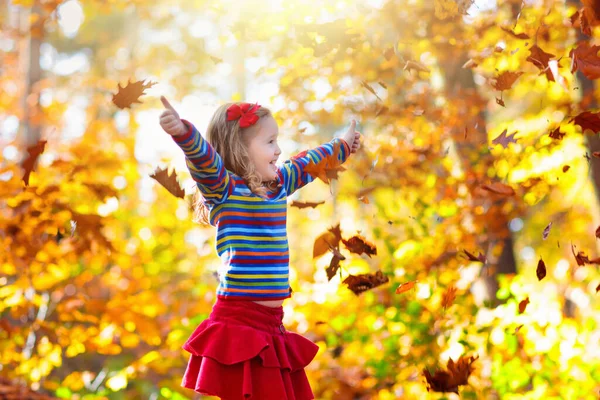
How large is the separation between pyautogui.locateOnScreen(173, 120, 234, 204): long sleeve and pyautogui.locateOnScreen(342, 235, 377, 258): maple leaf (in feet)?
1.99

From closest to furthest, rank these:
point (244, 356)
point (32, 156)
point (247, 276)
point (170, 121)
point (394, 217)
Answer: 1. point (170, 121)
2. point (244, 356)
3. point (247, 276)
4. point (32, 156)
5. point (394, 217)

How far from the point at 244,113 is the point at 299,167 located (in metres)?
0.34

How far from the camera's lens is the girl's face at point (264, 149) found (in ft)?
7.09

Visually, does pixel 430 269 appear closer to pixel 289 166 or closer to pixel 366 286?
pixel 366 286

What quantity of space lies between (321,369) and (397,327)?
3.12ft

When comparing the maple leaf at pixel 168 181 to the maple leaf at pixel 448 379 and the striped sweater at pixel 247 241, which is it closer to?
the striped sweater at pixel 247 241

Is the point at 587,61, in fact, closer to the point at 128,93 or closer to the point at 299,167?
the point at 299,167

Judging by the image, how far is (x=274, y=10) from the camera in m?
3.49

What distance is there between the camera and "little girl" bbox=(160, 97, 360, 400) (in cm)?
205

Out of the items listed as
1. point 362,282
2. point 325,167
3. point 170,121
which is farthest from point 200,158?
point 362,282

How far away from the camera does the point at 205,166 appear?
6.29 ft

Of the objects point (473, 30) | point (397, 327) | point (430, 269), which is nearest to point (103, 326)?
point (397, 327)

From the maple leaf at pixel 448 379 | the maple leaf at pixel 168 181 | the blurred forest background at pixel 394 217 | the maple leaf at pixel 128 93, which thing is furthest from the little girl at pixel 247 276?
the blurred forest background at pixel 394 217

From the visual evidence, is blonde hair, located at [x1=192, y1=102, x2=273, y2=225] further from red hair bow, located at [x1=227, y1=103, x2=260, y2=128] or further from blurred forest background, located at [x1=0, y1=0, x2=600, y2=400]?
blurred forest background, located at [x1=0, y1=0, x2=600, y2=400]
